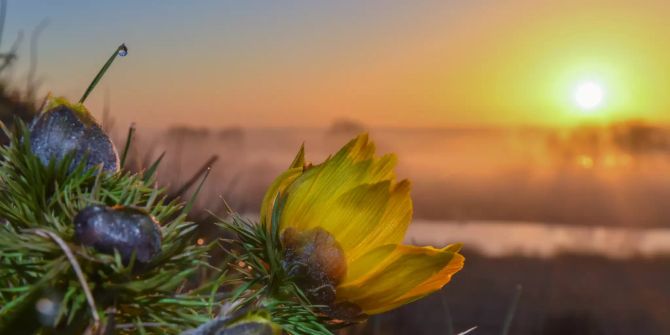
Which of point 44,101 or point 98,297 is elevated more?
point 44,101

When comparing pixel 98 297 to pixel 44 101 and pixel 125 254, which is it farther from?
pixel 44 101

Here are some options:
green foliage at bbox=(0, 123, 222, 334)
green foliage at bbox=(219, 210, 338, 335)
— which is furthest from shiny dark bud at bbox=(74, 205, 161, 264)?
green foliage at bbox=(219, 210, 338, 335)

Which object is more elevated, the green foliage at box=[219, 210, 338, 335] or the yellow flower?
the yellow flower

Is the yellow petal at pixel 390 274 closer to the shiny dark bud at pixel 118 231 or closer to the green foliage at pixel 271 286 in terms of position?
the green foliage at pixel 271 286

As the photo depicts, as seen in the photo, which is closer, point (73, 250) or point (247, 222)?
point (73, 250)

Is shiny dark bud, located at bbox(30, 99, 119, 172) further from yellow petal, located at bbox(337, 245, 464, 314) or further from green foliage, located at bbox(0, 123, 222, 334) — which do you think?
yellow petal, located at bbox(337, 245, 464, 314)

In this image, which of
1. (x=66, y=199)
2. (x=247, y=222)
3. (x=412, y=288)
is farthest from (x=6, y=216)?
(x=412, y=288)
